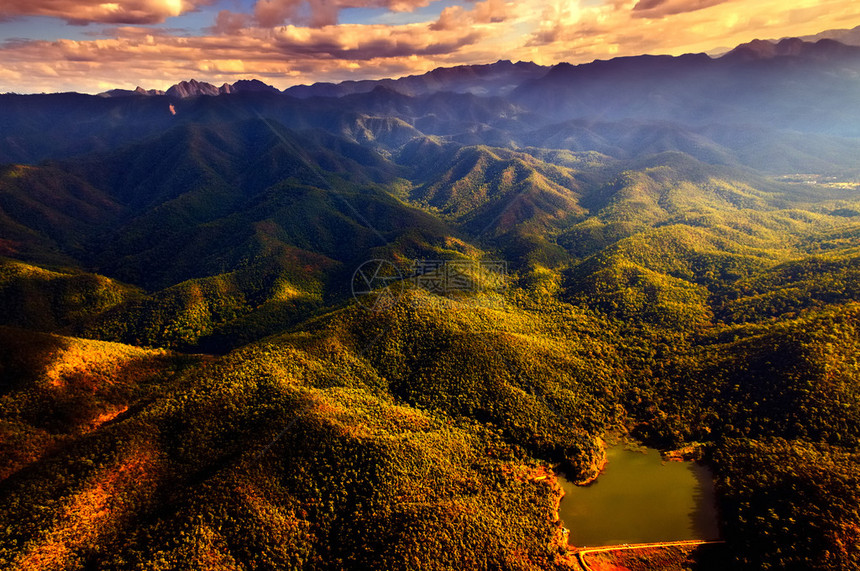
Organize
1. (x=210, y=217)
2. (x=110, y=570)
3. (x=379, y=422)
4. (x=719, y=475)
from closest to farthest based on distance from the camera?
(x=110, y=570)
(x=719, y=475)
(x=379, y=422)
(x=210, y=217)

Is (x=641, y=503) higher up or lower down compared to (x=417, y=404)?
lower down

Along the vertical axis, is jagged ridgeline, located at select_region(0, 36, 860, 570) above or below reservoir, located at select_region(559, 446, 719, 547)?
above

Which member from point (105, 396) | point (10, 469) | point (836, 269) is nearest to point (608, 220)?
point (836, 269)

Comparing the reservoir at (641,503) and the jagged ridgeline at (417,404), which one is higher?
the jagged ridgeline at (417,404)

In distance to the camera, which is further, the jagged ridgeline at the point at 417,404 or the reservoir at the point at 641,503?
the reservoir at the point at 641,503

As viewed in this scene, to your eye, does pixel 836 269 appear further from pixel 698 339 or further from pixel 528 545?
pixel 528 545

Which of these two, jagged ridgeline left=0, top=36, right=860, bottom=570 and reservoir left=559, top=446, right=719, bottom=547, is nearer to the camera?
jagged ridgeline left=0, top=36, right=860, bottom=570

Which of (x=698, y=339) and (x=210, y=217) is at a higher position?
(x=210, y=217)

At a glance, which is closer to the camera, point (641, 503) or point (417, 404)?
point (641, 503)
